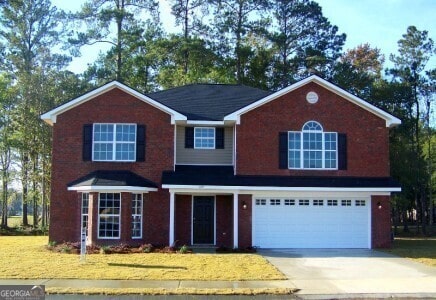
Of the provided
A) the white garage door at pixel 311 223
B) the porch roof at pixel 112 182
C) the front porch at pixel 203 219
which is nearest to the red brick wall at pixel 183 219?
the front porch at pixel 203 219

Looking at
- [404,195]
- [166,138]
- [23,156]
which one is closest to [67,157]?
[166,138]

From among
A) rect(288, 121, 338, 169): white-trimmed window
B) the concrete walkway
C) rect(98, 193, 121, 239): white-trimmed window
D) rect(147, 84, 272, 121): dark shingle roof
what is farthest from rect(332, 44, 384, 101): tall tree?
the concrete walkway

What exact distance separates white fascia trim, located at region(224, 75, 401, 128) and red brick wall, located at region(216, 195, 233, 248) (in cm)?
362

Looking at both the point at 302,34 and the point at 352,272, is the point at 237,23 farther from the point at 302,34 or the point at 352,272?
the point at 352,272

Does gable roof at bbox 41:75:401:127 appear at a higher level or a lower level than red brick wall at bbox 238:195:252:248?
higher

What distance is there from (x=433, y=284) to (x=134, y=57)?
110 ft

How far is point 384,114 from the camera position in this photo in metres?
23.5

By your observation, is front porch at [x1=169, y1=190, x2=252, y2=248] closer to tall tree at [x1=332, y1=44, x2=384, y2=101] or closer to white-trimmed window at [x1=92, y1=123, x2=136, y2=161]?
white-trimmed window at [x1=92, y1=123, x2=136, y2=161]

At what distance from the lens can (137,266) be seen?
53.5 ft

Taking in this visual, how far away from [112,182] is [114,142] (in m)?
2.21

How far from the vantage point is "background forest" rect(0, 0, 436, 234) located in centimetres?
3819

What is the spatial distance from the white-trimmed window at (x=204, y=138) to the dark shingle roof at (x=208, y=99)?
647mm

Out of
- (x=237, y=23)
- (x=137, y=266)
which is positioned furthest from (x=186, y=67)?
(x=137, y=266)

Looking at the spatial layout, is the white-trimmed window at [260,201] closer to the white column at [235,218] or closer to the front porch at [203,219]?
the white column at [235,218]
